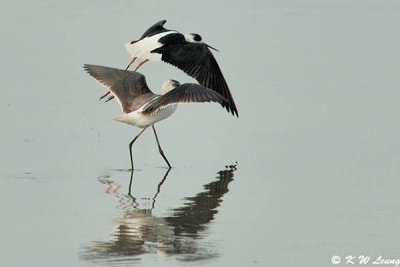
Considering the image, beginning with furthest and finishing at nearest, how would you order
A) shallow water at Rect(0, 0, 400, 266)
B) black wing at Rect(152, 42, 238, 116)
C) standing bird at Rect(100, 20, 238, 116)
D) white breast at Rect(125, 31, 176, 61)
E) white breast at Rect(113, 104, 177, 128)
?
black wing at Rect(152, 42, 238, 116), standing bird at Rect(100, 20, 238, 116), white breast at Rect(125, 31, 176, 61), white breast at Rect(113, 104, 177, 128), shallow water at Rect(0, 0, 400, 266)

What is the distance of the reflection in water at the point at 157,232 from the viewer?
6.71 metres

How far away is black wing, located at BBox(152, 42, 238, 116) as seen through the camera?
11258 millimetres

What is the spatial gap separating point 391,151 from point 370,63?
169 inches

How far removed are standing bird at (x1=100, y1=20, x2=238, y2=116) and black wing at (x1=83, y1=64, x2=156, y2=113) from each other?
21.9 inches

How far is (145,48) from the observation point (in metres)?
10.8

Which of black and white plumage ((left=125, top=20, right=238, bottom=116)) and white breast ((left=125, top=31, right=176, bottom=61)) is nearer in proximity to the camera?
white breast ((left=125, top=31, right=176, bottom=61))

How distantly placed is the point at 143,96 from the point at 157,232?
2852 millimetres

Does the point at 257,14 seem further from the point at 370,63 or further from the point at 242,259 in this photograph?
the point at 242,259

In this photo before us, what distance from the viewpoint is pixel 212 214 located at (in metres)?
7.92

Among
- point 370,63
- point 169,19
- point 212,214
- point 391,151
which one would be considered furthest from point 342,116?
point 169,19

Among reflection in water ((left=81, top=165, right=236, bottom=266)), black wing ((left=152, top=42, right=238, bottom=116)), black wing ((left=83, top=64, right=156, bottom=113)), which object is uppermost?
black wing ((left=152, top=42, right=238, bottom=116))

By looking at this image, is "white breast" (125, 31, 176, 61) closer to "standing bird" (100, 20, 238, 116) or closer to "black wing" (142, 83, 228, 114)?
"standing bird" (100, 20, 238, 116)

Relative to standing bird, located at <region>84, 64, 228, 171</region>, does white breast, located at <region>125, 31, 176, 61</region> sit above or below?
above

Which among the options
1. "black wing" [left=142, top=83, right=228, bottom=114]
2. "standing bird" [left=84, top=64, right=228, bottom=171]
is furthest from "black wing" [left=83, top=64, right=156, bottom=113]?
"black wing" [left=142, top=83, right=228, bottom=114]
